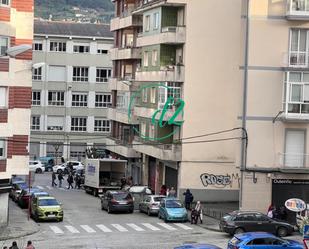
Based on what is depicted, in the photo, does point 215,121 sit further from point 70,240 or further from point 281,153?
point 70,240

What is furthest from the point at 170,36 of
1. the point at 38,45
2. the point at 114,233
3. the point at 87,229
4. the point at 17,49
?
the point at 38,45

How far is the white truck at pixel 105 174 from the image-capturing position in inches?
2520

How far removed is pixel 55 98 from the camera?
335 ft

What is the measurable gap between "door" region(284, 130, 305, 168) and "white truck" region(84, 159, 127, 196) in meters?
17.0

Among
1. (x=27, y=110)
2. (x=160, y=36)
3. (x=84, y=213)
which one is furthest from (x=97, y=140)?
(x=27, y=110)

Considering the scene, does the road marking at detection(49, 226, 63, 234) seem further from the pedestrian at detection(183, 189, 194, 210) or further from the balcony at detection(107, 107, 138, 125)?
the balcony at detection(107, 107, 138, 125)

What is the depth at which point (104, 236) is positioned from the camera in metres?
42.9

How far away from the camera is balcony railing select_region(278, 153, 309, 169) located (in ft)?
168

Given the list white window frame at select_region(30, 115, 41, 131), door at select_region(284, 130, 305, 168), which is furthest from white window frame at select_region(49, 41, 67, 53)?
door at select_region(284, 130, 305, 168)

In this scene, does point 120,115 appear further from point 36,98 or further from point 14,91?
point 14,91

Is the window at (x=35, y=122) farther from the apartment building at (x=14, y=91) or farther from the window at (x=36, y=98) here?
the apartment building at (x=14, y=91)

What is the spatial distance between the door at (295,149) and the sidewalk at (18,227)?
16.4m

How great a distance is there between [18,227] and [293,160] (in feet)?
58.0

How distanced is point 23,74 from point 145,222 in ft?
37.8
